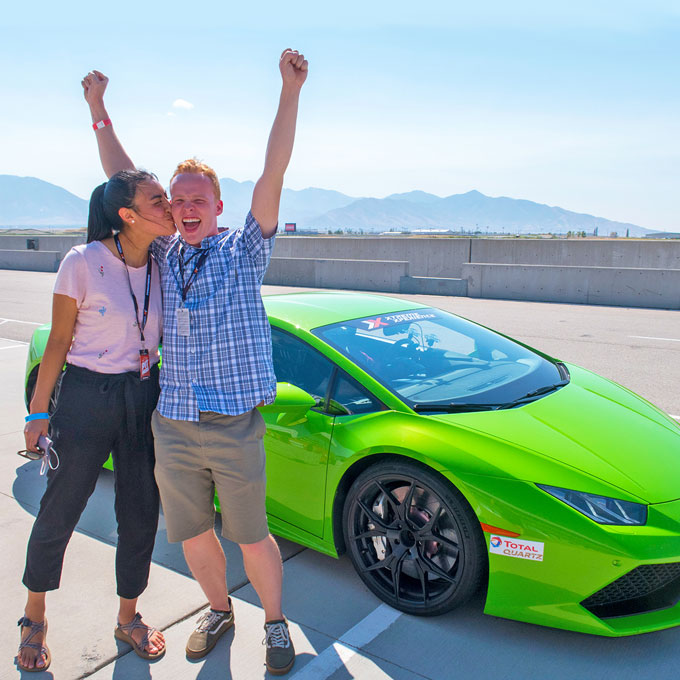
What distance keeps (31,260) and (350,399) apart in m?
27.4

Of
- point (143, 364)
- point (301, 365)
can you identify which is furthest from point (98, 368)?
point (301, 365)

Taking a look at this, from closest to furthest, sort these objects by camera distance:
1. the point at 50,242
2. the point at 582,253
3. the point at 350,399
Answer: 1. the point at 350,399
2. the point at 582,253
3. the point at 50,242

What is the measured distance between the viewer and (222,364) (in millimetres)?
2271

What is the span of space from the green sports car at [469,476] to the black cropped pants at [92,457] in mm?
721

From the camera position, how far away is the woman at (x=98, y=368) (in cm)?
232

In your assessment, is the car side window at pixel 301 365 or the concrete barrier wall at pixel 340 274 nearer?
the car side window at pixel 301 365

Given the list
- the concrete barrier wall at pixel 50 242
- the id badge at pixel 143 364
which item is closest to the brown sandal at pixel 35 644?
the id badge at pixel 143 364

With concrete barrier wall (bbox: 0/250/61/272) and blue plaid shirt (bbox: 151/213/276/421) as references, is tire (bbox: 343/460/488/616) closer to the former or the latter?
blue plaid shirt (bbox: 151/213/276/421)

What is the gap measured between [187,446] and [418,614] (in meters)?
1.24

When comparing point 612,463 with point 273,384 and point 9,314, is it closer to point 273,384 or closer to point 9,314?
point 273,384

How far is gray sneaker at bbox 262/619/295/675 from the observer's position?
240 centimetres

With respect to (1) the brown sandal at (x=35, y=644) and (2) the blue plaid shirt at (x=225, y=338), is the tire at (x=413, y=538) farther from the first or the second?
(1) the brown sandal at (x=35, y=644)

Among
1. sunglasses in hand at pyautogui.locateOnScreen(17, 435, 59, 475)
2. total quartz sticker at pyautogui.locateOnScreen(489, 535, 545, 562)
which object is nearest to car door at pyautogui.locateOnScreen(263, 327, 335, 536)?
total quartz sticker at pyautogui.locateOnScreen(489, 535, 545, 562)

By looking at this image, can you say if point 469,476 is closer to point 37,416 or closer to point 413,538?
point 413,538
